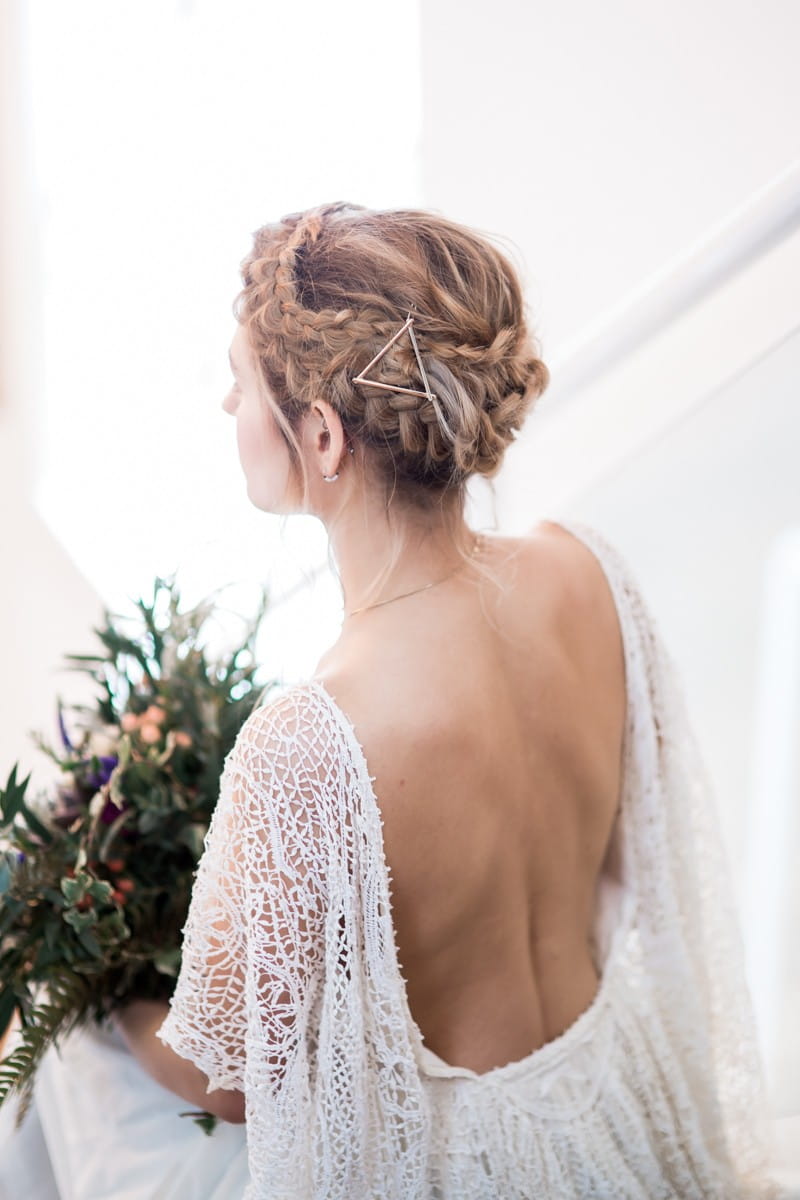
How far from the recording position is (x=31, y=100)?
8.87 feet

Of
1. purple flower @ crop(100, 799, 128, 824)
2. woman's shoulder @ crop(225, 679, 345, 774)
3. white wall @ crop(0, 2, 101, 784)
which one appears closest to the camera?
woman's shoulder @ crop(225, 679, 345, 774)

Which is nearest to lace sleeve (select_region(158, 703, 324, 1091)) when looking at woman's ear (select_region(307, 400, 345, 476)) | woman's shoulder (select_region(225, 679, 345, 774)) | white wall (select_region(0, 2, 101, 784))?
woman's shoulder (select_region(225, 679, 345, 774))

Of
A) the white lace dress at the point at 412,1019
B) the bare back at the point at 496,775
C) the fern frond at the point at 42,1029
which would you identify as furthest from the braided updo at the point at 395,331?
the fern frond at the point at 42,1029

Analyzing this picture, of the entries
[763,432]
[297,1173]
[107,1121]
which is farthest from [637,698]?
[763,432]

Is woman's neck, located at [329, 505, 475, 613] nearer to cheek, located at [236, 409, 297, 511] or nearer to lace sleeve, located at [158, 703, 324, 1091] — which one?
cheek, located at [236, 409, 297, 511]

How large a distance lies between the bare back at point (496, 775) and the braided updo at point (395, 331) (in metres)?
0.16

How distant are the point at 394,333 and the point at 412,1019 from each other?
0.68m

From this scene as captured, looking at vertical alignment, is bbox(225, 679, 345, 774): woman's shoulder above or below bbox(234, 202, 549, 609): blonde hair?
below

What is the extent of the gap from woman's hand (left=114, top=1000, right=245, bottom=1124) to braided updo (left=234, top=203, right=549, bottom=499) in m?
0.66

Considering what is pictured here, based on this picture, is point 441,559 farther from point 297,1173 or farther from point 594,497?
point 594,497

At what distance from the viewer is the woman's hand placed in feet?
3.56

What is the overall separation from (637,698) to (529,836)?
10.7 inches

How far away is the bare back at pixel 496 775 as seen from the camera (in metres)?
0.95

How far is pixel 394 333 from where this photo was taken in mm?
918
